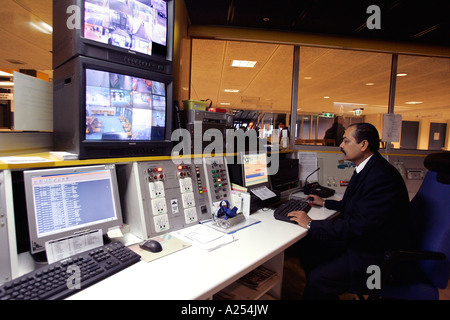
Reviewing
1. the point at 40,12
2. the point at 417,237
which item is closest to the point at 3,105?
the point at 417,237

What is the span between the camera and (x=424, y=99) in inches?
294

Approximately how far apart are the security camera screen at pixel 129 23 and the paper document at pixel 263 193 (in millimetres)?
1214

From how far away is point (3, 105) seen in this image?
4.24 feet

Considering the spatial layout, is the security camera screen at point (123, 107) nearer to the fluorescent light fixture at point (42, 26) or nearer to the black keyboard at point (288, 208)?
the black keyboard at point (288, 208)

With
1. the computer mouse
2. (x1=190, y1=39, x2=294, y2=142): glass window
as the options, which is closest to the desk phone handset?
the computer mouse

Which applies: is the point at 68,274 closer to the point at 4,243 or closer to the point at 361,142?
the point at 4,243

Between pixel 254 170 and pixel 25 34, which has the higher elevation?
pixel 25 34

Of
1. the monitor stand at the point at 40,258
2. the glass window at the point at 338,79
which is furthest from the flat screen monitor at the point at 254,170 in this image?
the monitor stand at the point at 40,258

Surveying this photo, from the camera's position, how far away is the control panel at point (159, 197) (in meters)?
1.32

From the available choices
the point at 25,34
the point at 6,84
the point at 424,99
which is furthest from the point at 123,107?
the point at 424,99

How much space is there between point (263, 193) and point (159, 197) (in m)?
0.93

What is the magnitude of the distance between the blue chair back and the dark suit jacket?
0.13 metres

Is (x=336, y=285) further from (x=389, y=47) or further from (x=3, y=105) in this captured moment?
(x=389, y=47)
